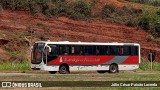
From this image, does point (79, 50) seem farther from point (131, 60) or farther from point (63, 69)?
point (131, 60)

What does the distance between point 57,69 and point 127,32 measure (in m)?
22.8

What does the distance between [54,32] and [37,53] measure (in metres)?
14.6

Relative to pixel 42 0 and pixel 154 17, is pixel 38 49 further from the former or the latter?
pixel 154 17

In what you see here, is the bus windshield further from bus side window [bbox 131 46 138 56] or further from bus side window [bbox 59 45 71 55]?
bus side window [bbox 131 46 138 56]

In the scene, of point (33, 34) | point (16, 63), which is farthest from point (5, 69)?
point (33, 34)

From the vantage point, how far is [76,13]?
203 feet

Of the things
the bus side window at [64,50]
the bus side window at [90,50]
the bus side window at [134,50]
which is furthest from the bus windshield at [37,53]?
the bus side window at [134,50]

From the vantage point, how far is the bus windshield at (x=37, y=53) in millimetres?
41469

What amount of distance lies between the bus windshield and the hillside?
6.38 meters

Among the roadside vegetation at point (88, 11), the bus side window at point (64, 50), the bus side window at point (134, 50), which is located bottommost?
the bus side window at point (134, 50)

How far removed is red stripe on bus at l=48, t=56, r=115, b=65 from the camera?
41.8 m

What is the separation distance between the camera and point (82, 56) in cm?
4344

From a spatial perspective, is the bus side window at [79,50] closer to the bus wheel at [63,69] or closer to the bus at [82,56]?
the bus at [82,56]

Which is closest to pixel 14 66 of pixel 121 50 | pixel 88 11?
pixel 121 50
